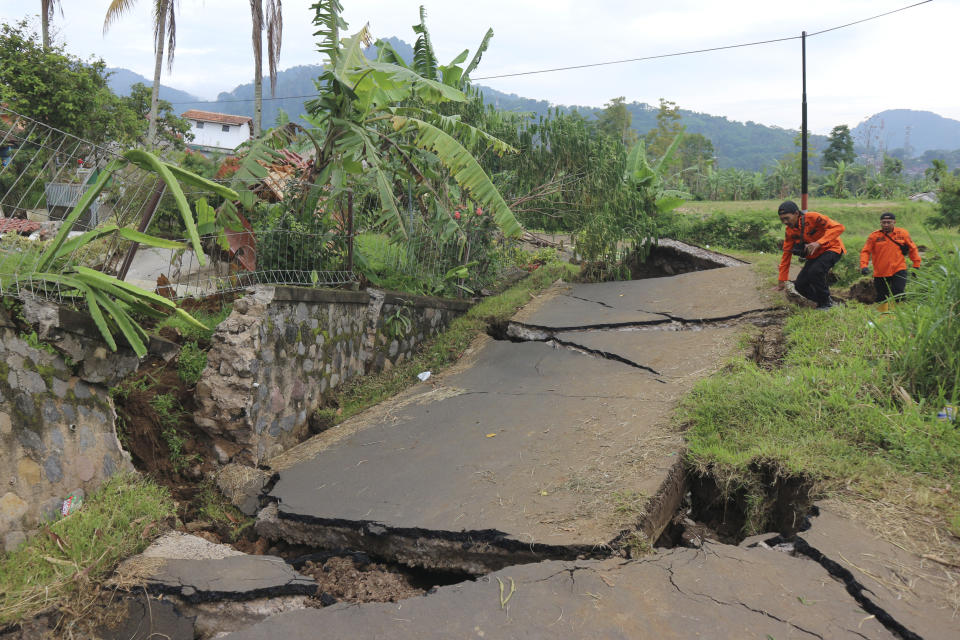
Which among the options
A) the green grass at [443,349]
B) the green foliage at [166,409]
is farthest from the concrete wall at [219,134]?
the green foliage at [166,409]

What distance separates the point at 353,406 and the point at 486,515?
2.61 m

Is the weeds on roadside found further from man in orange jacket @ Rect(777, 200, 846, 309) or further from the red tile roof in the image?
man in orange jacket @ Rect(777, 200, 846, 309)

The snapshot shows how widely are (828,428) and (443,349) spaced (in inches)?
169

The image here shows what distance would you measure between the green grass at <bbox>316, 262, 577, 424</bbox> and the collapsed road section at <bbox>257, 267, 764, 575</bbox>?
252 millimetres

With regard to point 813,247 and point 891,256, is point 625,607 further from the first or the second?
point 891,256

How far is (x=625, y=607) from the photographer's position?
2.76 metres

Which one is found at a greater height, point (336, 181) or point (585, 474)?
point (336, 181)

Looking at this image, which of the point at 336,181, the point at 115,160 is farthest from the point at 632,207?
the point at 115,160

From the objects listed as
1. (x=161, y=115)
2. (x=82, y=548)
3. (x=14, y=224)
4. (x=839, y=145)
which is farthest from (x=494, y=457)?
(x=839, y=145)

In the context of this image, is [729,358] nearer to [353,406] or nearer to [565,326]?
[565,326]

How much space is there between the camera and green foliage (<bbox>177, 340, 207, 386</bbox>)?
4.95 meters

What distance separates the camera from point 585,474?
4.00m

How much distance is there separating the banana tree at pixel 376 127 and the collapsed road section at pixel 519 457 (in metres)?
1.71

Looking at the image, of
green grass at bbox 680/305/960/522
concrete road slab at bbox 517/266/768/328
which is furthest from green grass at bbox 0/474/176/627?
concrete road slab at bbox 517/266/768/328
